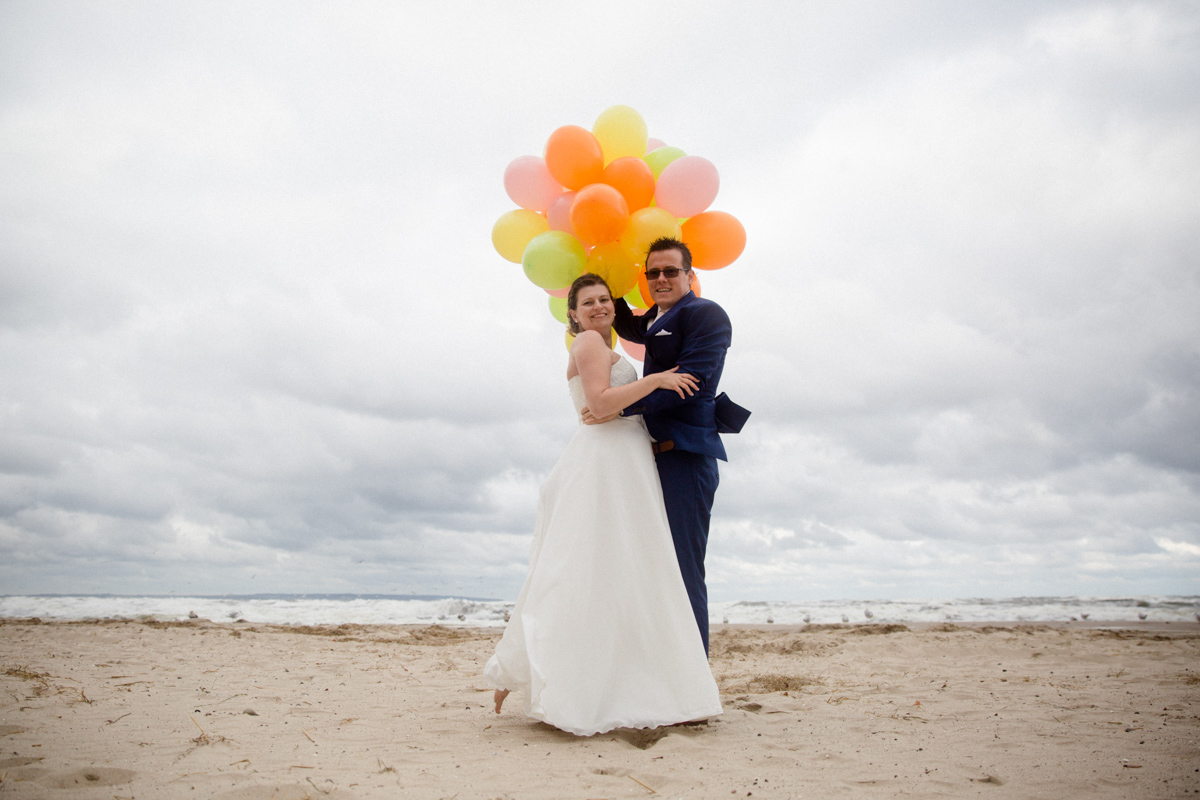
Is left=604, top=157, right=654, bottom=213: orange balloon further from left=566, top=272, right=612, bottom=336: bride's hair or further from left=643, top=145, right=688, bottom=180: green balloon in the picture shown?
left=566, top=272, right=612, bottom=336: bride's hair

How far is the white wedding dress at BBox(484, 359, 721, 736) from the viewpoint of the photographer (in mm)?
3162

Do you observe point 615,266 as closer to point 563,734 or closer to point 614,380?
point 614,380

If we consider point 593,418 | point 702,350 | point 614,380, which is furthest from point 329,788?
point 702,350

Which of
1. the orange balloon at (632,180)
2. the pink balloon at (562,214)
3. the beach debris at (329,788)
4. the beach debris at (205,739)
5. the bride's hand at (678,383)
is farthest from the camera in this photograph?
the pink balloon at (562,214)

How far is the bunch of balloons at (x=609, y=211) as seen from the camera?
13.4 ft

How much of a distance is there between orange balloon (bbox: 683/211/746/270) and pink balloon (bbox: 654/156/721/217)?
114mm

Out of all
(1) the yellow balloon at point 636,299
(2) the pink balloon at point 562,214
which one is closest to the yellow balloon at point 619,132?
(2) the pink balloon at point 562,214

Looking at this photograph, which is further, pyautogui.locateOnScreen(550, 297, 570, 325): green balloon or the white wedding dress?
pyautogui.locateOnScreen(550, 297, 570, 325): green balloon

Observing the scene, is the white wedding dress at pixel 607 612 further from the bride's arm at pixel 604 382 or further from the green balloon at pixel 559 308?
the green balloon at pixel 559 308

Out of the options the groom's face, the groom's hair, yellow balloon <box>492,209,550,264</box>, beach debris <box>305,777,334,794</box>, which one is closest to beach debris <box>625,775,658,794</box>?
beach debris <box>305,777,334,794</box>

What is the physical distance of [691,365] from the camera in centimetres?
353

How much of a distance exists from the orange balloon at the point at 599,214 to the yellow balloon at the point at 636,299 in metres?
0.43

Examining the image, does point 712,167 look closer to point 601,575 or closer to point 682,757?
point 601,575

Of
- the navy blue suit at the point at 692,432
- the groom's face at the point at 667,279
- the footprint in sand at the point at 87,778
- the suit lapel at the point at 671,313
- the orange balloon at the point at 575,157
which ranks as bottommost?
the footprint in sand at the point at 87,778
